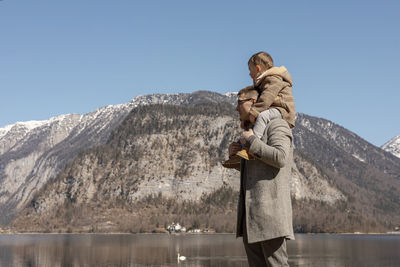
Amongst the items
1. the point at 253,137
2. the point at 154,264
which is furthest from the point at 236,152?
the point at 154,264

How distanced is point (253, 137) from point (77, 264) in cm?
8801

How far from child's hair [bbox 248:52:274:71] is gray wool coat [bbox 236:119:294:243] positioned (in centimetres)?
64

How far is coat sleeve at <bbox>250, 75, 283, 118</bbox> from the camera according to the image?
565 cm

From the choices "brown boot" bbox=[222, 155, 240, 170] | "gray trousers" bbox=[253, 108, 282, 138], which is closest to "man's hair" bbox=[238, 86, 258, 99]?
"gray trousers" bbox=[253, 108, 282, 138]

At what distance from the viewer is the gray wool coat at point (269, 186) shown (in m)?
5.32

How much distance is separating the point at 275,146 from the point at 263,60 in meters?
0.96

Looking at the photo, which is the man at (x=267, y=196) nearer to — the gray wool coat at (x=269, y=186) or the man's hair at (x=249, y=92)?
the gray wool coat at (x=269, y=186)

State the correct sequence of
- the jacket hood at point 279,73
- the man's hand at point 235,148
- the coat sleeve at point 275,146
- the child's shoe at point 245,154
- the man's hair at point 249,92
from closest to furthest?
the coat sleeve at point 275,146 < the child's shoe at point 245,154 < the man's hand at point 235,148 < the jacket hood at point 279,73 < the man's hair at point 249,92

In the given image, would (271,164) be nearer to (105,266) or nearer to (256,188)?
(256,188)

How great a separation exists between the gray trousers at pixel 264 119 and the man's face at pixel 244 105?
0.58ft

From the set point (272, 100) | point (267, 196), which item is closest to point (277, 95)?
point (272, 100)

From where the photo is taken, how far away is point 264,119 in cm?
565

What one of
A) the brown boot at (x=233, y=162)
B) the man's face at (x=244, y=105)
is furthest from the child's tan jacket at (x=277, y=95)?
the brown boot at (x=233, y=162)

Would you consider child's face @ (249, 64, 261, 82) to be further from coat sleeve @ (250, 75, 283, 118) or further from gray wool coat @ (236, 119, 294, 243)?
gray wool coat @ (236, 119, 294, 243)
